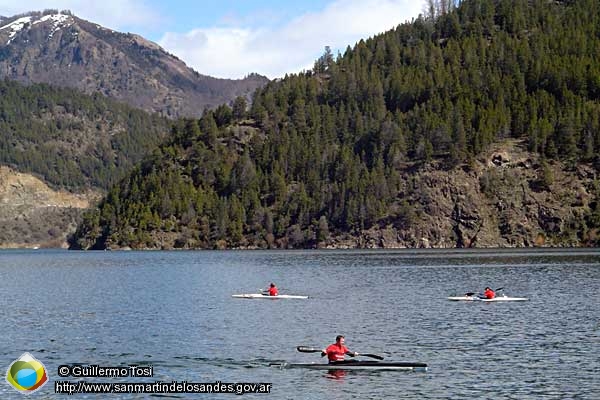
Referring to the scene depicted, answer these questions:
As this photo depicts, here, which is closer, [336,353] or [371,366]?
[371,366]

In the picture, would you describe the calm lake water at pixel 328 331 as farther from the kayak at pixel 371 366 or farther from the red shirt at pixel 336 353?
the red shirt at pixel 336 353

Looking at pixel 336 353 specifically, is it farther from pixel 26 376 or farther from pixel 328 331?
pixel 26 376

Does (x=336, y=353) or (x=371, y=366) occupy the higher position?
(x=336, y=353)

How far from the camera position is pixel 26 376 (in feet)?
174

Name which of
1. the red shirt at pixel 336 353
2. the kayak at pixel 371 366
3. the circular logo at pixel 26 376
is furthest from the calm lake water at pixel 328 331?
the red shirt at pixel 336 353

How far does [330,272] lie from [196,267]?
35.8 meters

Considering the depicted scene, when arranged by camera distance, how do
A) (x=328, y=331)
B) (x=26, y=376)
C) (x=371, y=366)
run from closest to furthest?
(x=26, y=376) → (x=371, y=366) → (x=328, y=331)

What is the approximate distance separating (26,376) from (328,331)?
104ft

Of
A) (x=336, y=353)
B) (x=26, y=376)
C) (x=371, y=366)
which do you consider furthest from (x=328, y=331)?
(x=26, y=376)

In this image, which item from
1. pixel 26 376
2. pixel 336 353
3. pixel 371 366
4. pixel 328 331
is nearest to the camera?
pixel 26 376

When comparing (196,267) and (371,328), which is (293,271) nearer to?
(196,267)

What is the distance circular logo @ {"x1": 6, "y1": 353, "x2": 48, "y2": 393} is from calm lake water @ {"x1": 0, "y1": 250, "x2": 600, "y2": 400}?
2.42 ft

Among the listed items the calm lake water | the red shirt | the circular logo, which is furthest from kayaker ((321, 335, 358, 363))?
the circular logo

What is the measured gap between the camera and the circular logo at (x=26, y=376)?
5256cm
